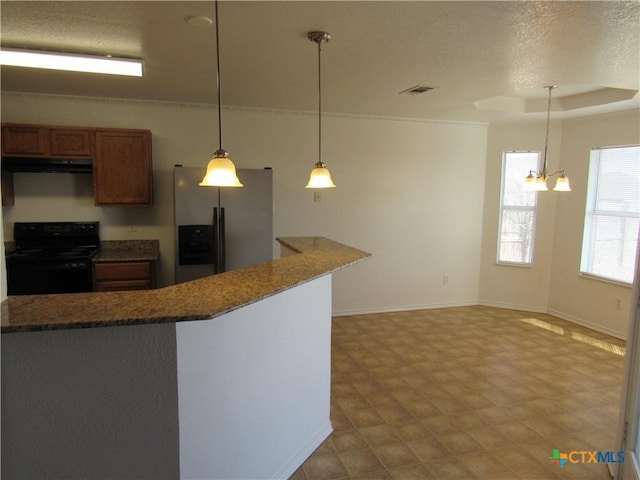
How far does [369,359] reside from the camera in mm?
3939

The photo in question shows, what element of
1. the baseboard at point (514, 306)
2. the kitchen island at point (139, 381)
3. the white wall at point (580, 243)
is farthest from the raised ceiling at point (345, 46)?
the baseboard at point (514, 306)

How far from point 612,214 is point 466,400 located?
310cm

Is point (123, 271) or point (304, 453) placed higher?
point (123, 271)

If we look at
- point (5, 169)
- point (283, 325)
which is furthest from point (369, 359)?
point (5, 169)

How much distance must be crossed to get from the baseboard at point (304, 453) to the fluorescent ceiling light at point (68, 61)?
2742mm

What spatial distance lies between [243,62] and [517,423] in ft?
10.4

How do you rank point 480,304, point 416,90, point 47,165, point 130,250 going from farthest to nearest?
point 480,304
point 130,250
point 47,165
point 416,90

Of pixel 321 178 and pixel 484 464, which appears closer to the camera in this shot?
pixel 484 464

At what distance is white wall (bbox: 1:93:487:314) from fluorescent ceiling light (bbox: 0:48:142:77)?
152 cm

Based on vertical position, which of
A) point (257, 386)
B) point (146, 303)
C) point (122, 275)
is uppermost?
point (146, 303)

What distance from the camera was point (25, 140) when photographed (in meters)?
3.91

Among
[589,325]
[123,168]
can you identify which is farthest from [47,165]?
[589,325]

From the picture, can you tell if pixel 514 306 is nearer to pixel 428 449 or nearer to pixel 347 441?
pixel 428 449

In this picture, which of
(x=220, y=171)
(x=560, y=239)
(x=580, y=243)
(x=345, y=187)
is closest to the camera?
(x=220, y=171)
